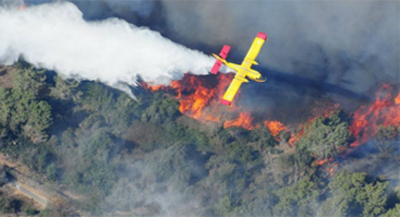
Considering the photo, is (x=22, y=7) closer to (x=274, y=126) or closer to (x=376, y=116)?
(x=274, y=126)

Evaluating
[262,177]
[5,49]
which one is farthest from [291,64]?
[5,49]

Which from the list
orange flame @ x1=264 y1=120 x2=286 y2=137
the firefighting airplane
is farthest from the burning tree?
the firefighting airplane

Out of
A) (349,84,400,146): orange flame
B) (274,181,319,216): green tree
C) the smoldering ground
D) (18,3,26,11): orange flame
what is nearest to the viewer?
(274,181,319,216): green tree

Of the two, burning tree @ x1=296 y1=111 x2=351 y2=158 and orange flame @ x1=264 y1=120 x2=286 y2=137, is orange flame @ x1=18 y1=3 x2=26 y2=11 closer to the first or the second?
orange flame @ x1=264 y1=120 x2=286 y2=137

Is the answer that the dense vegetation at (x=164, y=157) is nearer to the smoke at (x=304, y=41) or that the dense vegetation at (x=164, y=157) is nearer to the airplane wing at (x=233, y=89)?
the smoke at (x=304, y=41)

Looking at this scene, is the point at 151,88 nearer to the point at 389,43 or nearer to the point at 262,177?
the point at 262,177

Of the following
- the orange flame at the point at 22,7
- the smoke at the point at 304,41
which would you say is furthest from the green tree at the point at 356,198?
the orange flame at the point at 22,7
